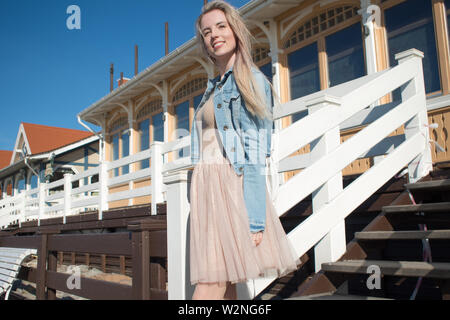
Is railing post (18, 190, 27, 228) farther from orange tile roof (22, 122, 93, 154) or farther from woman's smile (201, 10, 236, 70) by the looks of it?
woman's smile (201, 10, 236, 70)

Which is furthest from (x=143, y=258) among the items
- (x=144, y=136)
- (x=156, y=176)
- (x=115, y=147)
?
(x=115, y=147)

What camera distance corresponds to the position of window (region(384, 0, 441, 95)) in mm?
5566

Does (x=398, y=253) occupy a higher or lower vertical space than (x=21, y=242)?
lower

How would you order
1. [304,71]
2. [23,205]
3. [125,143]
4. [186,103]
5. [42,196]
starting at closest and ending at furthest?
[304,71]
[186,103]
[42,196]
[23,205]
[125,143]

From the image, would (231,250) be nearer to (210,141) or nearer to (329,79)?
(210,141)

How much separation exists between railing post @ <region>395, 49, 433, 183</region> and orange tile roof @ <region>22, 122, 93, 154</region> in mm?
19794

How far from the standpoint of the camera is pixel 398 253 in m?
3.57

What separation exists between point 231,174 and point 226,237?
0.31 meters

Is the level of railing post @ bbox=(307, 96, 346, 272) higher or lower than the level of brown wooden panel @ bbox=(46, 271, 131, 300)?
higher

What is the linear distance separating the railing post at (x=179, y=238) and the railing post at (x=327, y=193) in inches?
50.0

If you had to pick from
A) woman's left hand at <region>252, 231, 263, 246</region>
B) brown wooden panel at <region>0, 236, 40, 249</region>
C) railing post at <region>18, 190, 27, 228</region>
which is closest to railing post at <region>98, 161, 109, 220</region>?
brown wooden panel at <region>0, 236, 40, 249</region>

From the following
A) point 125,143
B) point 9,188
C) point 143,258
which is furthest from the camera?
point 9,188

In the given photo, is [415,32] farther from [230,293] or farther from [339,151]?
[230,293]
